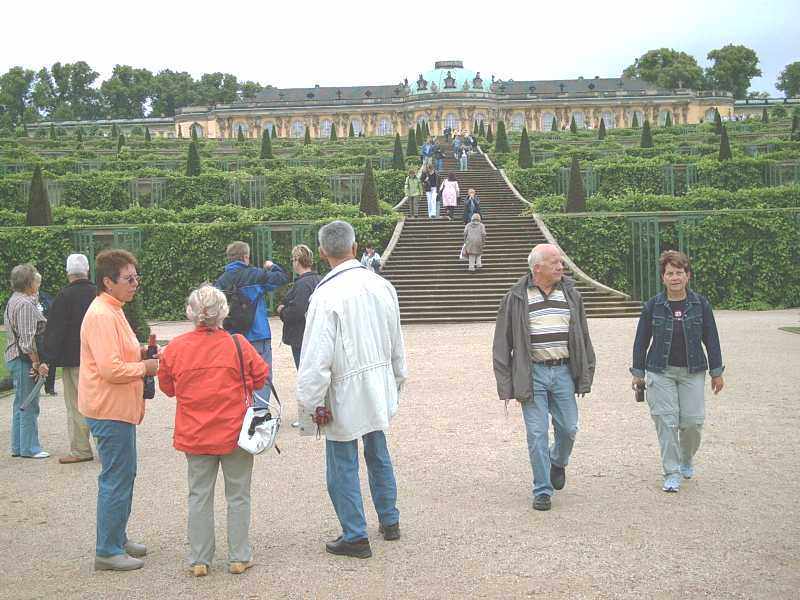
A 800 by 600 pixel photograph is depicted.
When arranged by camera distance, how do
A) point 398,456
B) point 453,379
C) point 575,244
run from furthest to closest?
1. point 575,244
2. point 453,379
3. point 398,456

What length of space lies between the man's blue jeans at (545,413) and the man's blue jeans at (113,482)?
2.43m

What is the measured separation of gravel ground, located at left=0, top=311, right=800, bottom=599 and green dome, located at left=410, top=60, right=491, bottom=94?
90.9m

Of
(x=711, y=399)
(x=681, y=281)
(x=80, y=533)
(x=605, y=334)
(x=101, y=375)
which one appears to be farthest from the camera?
(x=605, y=334)

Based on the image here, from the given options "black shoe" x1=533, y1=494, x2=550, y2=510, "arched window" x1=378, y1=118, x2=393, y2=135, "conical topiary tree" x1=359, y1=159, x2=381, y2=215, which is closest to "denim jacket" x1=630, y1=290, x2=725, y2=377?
"black shoe" x1=533, y1=494, x2=550, y2=510

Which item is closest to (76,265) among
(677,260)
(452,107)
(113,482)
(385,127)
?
(113,482)

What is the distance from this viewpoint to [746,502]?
20.3 ft

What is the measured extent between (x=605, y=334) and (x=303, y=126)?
8714cm

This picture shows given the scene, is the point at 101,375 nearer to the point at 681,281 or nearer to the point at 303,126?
the point at 681,281

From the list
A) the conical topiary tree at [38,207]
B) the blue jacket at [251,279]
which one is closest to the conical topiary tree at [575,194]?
the conical topiary tree at [38,207]

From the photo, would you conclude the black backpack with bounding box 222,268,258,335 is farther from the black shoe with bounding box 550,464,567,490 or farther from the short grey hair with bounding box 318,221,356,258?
the black shoe with bounding box 550,464,567,490

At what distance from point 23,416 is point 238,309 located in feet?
6.54

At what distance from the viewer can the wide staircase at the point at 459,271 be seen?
19.4 metres

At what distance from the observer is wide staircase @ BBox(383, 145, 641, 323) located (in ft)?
63.6

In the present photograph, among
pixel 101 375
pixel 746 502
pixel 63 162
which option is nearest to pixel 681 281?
pixel 746 502
